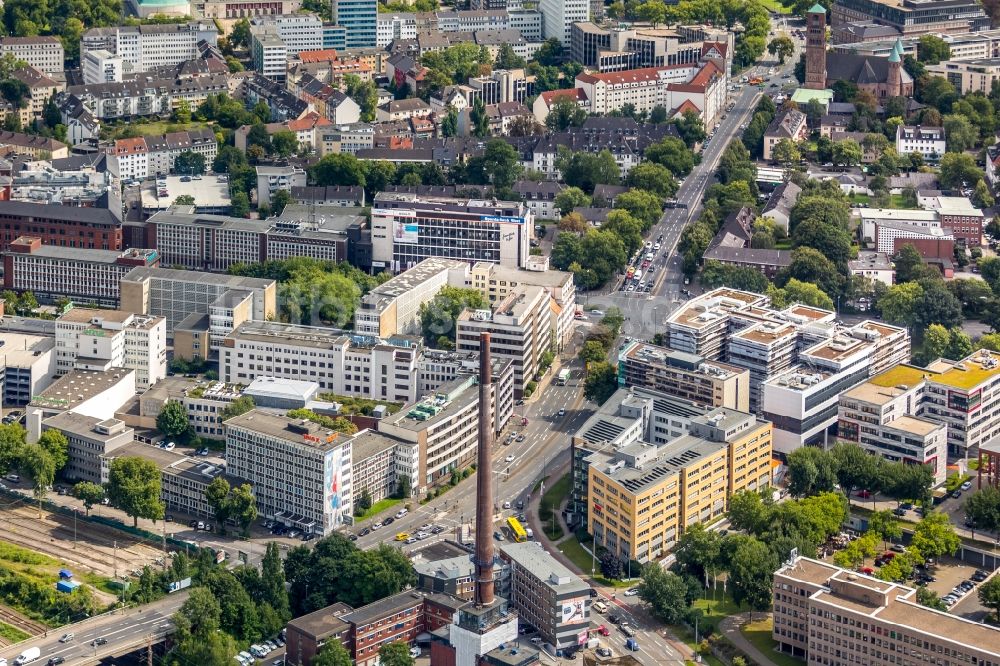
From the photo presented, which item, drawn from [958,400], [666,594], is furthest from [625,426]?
[958,400]

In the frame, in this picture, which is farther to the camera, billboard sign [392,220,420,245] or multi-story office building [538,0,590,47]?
multi-story office building [538,0,590,47]

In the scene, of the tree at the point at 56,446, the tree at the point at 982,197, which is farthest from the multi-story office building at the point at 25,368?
the tree at the point at 982,197

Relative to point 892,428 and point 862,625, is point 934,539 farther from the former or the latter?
point 862,625

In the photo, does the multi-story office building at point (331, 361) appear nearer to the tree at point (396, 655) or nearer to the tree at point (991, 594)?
the tree at point (396, 655)

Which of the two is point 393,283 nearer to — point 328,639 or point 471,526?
point 471,526

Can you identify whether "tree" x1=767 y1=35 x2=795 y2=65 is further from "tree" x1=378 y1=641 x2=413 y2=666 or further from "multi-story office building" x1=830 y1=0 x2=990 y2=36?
"tree" x1=378 y1=641 x2=413 y2=666

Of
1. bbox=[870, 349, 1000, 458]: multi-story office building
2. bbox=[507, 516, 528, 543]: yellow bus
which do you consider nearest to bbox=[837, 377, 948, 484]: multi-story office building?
bbox=[870, 349, 1000, 458]: multi-story office building

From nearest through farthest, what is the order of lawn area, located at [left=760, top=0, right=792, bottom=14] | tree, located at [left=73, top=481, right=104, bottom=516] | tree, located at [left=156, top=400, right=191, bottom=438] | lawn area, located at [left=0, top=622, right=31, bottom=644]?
lawn area, located at [left=0, top=622, right=31, bottom=644] → tree, located at [left=73, top=481, right=104, bottom=516] → tree, located at [left=156, top=400, right=191, bottom=438] → lawn area, located at [left=760, top=0, right=792, bottom=14]
